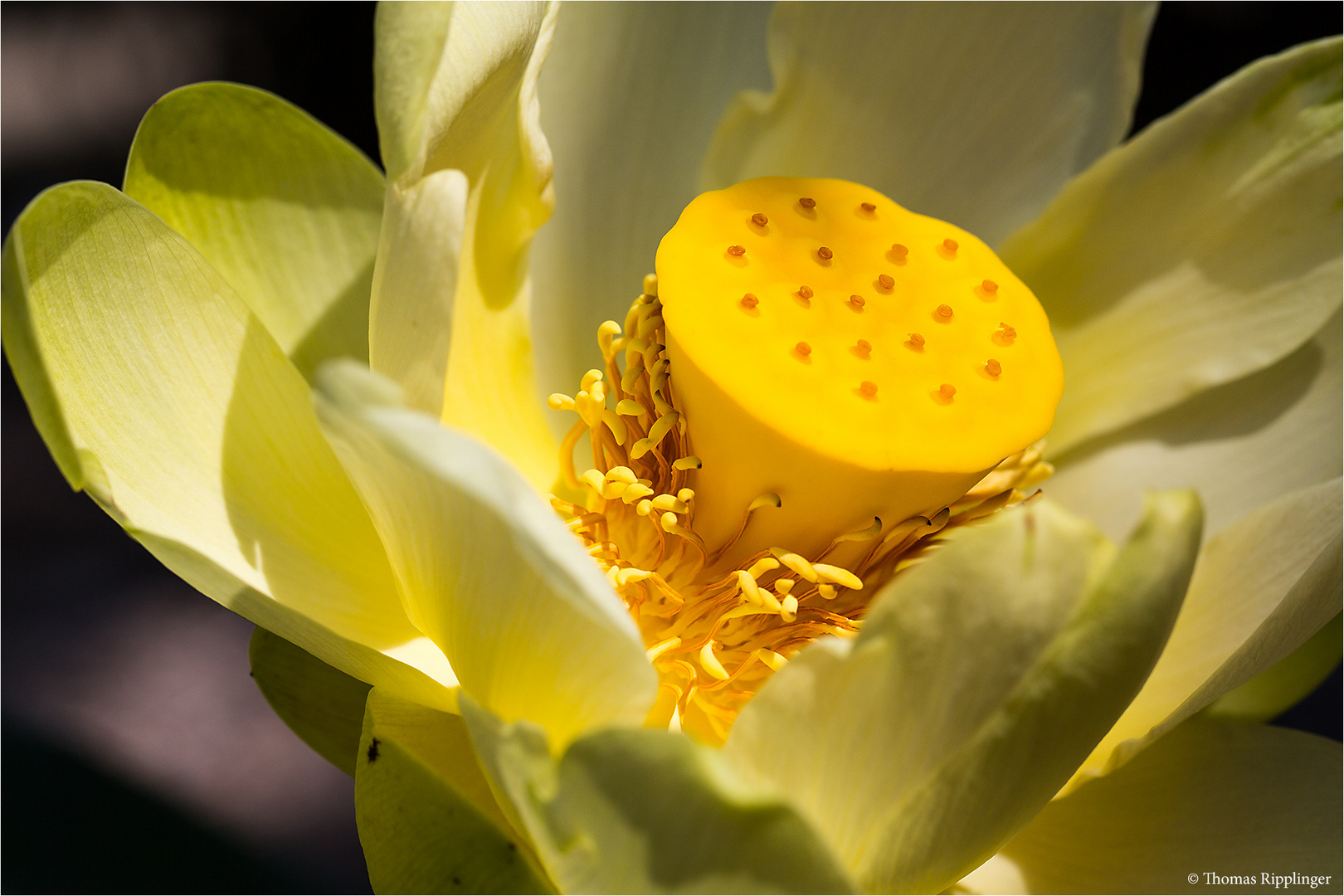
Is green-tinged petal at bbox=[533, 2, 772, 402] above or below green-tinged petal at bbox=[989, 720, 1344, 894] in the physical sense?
above

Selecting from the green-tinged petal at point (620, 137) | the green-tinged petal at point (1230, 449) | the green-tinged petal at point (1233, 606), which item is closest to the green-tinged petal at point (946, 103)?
the green-tinged petal at point (620, 137)

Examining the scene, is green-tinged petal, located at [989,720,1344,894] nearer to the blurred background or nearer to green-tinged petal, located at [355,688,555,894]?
green-tinged petal, located at [355,688,555,894]

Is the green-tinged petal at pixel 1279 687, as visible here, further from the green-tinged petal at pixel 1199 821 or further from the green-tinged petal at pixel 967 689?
the green-tinged petal at pixel 967 689

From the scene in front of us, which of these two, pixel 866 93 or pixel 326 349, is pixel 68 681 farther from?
pixel 866 93

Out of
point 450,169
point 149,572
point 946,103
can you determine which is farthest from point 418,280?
point 149,572

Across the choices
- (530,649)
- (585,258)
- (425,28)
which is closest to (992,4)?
(585,258)

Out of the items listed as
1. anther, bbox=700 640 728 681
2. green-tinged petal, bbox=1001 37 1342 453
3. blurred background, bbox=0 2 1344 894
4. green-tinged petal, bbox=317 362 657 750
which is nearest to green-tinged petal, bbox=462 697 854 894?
green-tinged petal, bbox=317 362 657 750
